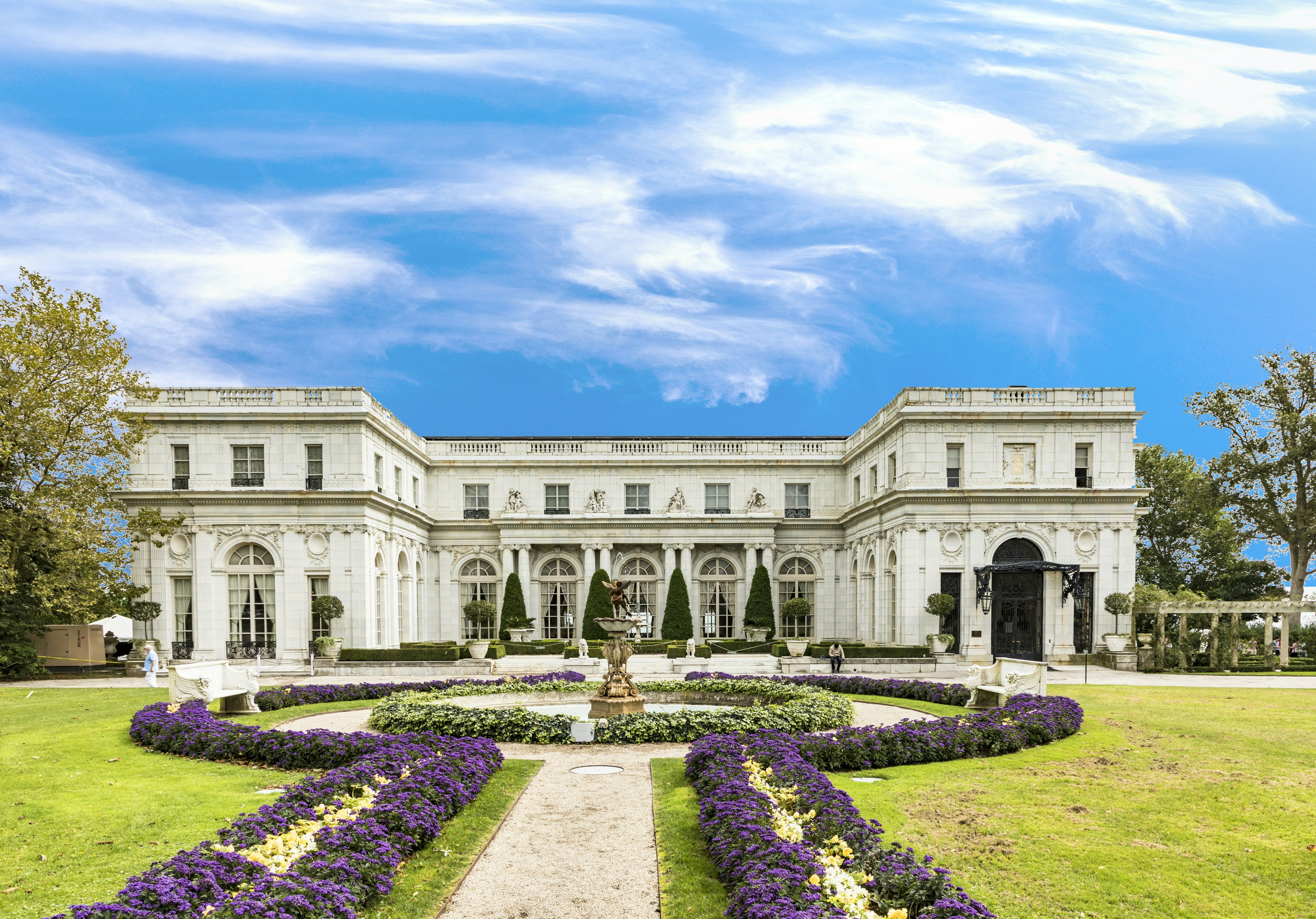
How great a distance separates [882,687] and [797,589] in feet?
82.4

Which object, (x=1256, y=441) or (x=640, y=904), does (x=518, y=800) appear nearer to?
(x=640, y=904)

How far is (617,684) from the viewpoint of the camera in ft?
63.7

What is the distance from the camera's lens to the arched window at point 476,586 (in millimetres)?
49344

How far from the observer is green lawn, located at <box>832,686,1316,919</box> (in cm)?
863

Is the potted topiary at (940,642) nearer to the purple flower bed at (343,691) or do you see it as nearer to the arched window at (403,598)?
the purple flower bed at (343,691)

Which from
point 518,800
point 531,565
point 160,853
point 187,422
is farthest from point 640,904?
point 531,565

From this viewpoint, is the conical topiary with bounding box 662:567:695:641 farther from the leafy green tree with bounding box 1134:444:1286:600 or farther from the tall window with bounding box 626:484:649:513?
the leafy green tree with bounding box 1134:444:1286:600

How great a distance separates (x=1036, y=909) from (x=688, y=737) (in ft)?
30.1

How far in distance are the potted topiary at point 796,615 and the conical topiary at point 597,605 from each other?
915 cm

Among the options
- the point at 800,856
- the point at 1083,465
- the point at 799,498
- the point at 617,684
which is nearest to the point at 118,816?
the point at 800,856

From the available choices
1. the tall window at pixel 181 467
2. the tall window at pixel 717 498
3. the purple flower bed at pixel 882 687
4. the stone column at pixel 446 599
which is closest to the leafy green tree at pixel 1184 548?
the tall window at pixel 717 498

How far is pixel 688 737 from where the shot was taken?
16812mm

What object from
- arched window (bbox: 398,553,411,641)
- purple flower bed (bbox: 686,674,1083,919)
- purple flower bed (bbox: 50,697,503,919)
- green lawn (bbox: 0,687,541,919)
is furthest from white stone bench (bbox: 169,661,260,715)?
arched window (bbox: 398,553,411,641)

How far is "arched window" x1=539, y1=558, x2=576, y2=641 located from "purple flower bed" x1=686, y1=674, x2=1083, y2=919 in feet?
105
